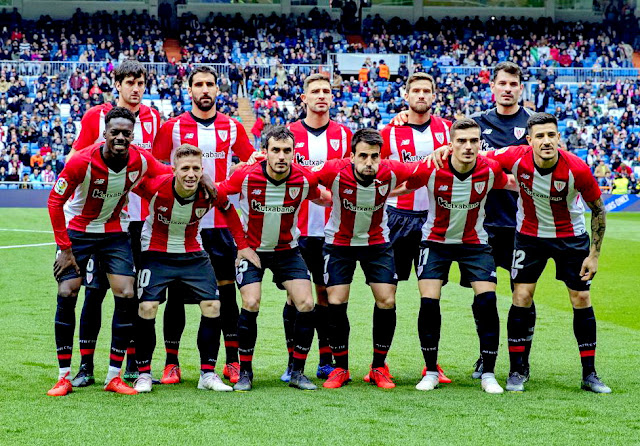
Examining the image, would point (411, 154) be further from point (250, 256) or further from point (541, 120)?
point (250, 256)

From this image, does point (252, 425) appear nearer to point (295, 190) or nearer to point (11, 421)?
point (11, 421)

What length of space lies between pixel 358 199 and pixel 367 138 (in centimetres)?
45

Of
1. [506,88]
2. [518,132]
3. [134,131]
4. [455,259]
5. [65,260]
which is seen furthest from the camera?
[518,132]

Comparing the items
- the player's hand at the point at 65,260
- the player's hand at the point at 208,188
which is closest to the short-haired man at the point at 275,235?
the player's hand at the point at 208,188

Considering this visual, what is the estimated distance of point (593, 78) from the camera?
119 feet

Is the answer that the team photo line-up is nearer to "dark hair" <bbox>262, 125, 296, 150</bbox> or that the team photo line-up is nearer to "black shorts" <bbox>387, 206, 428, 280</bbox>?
"dark hair" <bbox>262, 125, 296, 150</bbox>

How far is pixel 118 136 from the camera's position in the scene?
5914 mm

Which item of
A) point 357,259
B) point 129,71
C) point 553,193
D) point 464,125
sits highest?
point 129,71

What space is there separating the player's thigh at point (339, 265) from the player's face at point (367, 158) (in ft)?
1.90

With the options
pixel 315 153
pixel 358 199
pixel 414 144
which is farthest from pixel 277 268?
pixel 414 144

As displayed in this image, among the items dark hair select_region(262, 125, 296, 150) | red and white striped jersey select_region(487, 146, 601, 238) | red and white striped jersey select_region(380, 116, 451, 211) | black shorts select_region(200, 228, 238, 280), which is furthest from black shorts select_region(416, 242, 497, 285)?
black shorts select_region(200, 228, 238, 280)

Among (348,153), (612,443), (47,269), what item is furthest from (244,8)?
(612,443)

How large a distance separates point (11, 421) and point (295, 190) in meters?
2.46

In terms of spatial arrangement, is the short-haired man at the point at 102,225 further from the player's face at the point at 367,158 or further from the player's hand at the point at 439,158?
the player's hand at the point at 439,158
